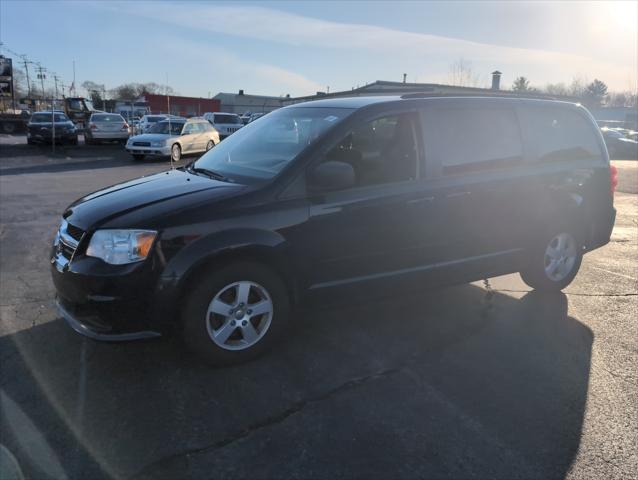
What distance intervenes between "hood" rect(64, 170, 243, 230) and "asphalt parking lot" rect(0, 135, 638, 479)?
973 mm

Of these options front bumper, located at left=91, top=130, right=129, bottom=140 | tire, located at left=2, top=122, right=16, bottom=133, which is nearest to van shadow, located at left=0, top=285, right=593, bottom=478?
front bumper, located at left=91, top=130, right=129, bottom=140

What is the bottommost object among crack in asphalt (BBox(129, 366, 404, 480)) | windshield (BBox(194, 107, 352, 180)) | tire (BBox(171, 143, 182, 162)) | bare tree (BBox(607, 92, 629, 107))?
crack in asphalt (BBox(129, 366, 404, 480))

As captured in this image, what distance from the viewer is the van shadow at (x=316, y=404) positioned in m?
2.68

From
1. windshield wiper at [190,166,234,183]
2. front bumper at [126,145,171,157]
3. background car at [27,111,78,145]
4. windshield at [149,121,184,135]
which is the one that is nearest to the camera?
windshield wiper at [190,166,234,183]

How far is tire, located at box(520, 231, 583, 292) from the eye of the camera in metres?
5.18

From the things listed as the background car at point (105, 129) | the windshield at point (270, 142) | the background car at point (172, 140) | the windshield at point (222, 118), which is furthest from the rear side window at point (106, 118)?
the windshield at point (270, 142)

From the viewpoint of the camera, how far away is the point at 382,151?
4504 mm

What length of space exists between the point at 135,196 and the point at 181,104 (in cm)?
5264

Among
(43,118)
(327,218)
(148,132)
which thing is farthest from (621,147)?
(327,218)

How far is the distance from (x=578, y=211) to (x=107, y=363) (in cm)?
460

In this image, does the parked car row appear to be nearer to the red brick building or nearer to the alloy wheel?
the alloy wheel

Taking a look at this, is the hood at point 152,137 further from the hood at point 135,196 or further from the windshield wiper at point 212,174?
the hood at point 135,196

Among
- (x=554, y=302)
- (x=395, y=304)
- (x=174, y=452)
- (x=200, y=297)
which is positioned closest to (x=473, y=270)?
(x=395, y=304)

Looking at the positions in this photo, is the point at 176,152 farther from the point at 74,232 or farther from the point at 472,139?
the point at 74,232
